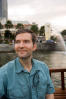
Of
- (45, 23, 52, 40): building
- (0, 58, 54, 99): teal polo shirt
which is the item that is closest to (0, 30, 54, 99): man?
(0, 58, 54, 99): teal polo shirt

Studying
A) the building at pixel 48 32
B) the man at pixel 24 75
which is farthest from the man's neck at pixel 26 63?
the building at pixel 48 32

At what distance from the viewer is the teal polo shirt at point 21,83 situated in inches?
51.6

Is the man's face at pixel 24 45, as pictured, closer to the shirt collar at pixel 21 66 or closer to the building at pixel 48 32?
the shirt collar at pixel 21 66

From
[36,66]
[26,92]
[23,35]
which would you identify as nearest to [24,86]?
[26,92]

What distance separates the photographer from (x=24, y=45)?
1381 mm

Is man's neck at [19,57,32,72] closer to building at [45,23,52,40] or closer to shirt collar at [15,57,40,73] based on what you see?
shirt collar at [15,57,40,73]

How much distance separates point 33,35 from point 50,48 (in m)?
47.4

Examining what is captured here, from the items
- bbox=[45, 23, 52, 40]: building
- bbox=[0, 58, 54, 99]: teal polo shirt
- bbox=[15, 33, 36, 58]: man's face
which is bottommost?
bbox=[0, 58, 54, 99]: teal polo shirt

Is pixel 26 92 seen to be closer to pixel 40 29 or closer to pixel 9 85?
pixel 9 85

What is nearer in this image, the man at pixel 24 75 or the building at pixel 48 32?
the man at pixel 24 75

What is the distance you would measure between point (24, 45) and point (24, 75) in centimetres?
20

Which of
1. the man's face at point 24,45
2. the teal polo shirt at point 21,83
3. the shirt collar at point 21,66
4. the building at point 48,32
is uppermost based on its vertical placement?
the building at point 48,32

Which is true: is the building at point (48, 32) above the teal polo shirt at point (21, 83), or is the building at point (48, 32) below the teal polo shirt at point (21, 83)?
above

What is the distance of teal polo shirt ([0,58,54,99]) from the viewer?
1310 millimetres
